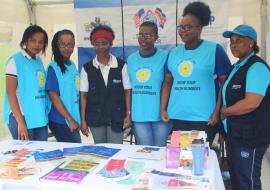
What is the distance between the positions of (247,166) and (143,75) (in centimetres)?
87

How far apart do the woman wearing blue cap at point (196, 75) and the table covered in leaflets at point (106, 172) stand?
0.37 meters

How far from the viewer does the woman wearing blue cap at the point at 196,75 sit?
1896 millimetres

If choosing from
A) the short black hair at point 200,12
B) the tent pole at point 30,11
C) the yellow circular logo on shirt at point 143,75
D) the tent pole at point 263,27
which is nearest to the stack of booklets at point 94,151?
the yellow circular logo on shirt at point 143,75

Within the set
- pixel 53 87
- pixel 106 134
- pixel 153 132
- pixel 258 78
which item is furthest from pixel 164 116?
pixel 53 87

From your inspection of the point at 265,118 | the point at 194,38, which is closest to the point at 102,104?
the point at 194,38

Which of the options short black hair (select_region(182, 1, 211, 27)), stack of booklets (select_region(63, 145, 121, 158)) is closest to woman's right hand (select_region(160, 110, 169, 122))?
stack of booklets (select_region(63, 145, 121, 158))

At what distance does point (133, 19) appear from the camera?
3.81 meters

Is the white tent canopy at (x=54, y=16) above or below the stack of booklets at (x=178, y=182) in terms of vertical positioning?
above

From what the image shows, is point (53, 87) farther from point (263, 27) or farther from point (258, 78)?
point (263, 27)

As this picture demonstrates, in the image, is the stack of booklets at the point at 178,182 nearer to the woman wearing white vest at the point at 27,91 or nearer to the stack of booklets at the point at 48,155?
the stack of booklets at the point at 48,155

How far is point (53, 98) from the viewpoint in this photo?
2160 millimetres

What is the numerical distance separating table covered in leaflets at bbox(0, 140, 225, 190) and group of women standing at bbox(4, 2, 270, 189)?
338mm

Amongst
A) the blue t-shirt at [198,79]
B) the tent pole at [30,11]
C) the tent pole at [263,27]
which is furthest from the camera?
the tent pole at [30,11]

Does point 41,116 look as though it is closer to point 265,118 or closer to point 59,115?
point 59,115
